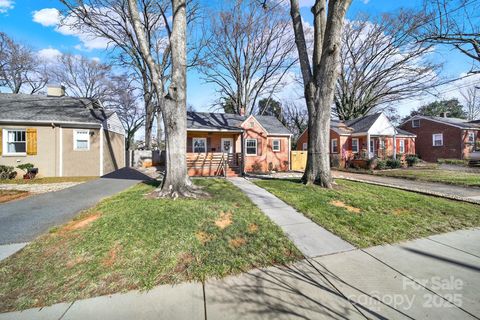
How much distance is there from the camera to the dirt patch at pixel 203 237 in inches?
148

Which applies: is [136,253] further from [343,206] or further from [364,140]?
[364,140]

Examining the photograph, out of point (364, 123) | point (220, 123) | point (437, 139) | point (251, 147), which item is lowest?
point (251, 147)

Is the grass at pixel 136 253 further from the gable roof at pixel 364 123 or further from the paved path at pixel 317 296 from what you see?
the gable roof at pixel 364 123

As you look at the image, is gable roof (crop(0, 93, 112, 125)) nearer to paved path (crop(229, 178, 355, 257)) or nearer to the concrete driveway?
the concrete driveway

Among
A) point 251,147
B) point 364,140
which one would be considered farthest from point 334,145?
point 251,147

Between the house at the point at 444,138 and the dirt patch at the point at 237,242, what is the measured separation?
2952 centimetres

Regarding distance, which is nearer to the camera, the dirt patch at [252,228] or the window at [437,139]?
the dirt patch at [252,228]

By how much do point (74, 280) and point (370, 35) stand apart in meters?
33.6

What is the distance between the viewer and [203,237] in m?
3.86

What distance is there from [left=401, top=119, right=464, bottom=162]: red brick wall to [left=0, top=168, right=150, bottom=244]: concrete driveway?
1236 inches

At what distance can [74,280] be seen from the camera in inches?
110

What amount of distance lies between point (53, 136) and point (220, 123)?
10015mm

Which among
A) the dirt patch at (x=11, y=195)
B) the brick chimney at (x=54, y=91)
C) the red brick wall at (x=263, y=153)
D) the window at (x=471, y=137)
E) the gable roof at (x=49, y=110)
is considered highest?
the brick chimney at (x=54, y=91)

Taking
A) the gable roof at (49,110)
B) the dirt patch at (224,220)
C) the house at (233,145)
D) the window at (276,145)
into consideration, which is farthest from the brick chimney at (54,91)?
the dirt patch at (224,220)
